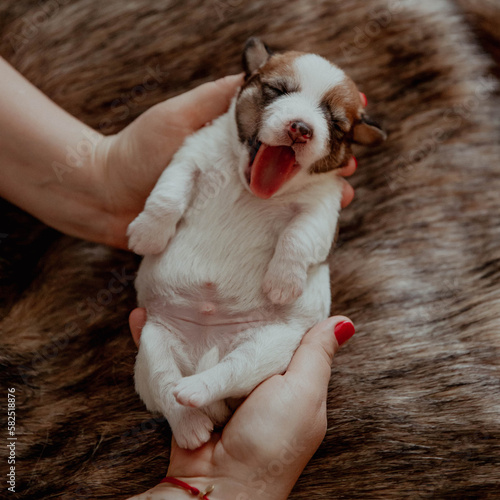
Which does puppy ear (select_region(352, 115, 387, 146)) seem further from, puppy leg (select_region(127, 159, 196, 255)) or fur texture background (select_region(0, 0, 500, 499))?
puppy leg (select_region(127, 159, 196, 255))

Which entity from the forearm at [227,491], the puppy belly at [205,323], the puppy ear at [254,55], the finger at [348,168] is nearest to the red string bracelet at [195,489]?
the forearm at [227,491]

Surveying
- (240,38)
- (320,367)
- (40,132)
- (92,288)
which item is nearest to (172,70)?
(240,38)

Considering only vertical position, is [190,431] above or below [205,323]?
below

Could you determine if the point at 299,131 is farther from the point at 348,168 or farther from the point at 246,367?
the point at 246,367

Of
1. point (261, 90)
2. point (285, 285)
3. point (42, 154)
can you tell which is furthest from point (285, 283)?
point (42, 154)

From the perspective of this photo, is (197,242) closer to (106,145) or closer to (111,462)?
(106,145)

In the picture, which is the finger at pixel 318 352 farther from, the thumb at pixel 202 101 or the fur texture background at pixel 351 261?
the thumb at pixel 202 101

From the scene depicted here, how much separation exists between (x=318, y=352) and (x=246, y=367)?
0.94ft

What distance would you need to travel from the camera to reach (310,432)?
1.74 m

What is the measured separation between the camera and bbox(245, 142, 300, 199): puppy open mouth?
1831 mm

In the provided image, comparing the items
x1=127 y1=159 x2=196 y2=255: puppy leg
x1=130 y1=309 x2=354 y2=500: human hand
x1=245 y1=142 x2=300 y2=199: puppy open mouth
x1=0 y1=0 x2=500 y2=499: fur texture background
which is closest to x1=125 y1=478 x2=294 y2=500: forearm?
x1=130 y1=309 x2=354 y2=500: human hand

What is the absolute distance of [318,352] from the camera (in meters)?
1.81

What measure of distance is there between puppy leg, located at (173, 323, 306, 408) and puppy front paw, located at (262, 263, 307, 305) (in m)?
0.13

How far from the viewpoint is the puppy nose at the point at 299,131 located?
1655 millimetres
